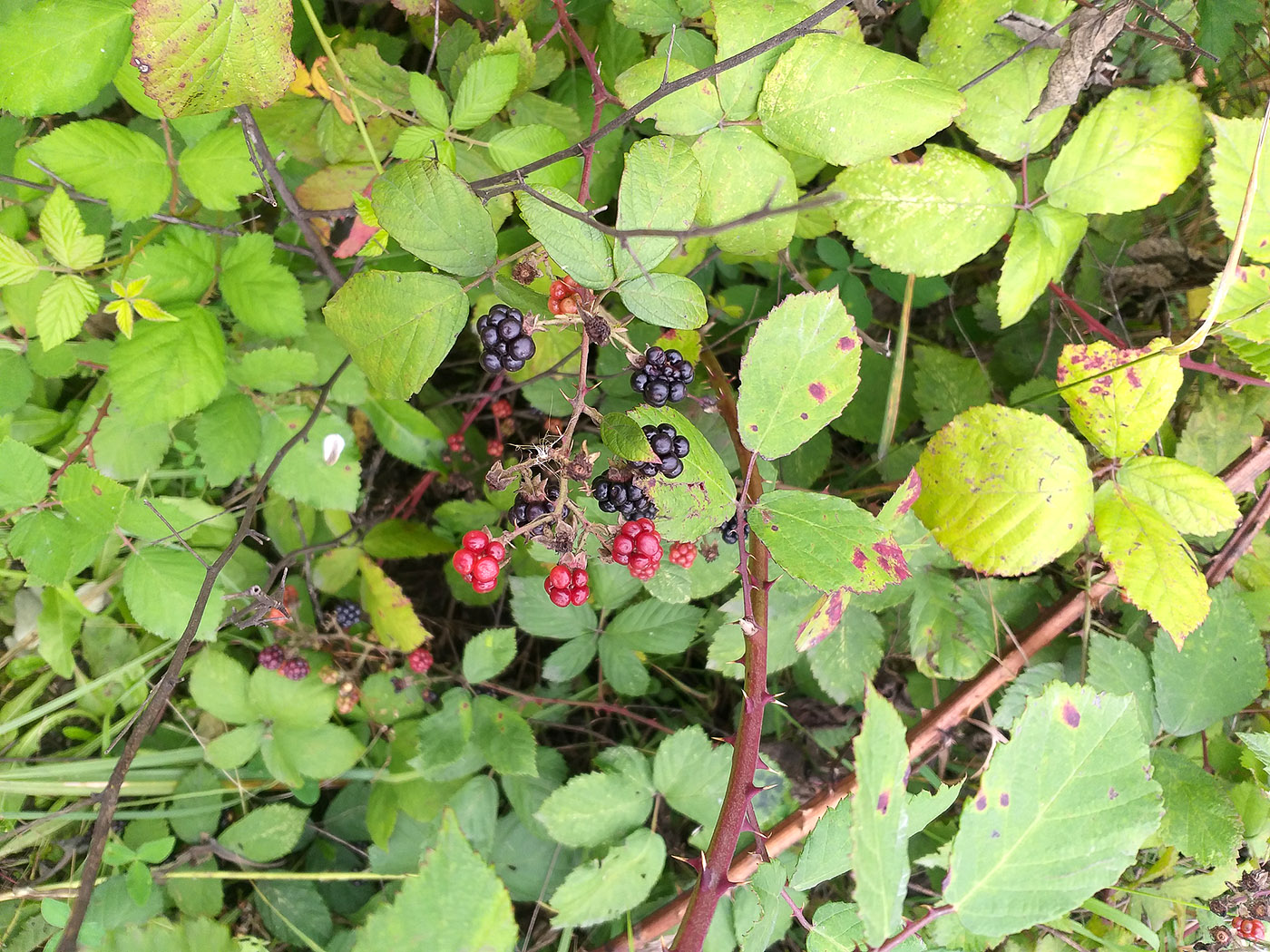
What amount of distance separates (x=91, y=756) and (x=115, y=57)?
2.12 meters

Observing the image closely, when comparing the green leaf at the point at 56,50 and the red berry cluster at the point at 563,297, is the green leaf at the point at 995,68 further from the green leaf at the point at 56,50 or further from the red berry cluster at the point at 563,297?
the green leaf at the point at 56,50

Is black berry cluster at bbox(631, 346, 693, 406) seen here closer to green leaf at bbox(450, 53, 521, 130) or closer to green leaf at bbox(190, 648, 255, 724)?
green leaf at bbox(450, 53, 521, 130)

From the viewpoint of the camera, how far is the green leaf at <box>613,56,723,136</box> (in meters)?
1.65

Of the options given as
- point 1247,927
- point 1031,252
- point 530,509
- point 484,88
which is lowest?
point 1247,927

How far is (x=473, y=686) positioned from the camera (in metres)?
2.56

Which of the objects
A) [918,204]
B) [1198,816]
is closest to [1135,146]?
[918,204]

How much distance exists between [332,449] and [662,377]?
1.24m

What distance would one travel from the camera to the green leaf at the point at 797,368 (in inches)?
62.2

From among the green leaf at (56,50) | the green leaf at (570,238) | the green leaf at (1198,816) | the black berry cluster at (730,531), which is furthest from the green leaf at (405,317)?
the green leaf at (1198,816)

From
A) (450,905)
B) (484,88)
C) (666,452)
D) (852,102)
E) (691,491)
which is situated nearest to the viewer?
(450,905)

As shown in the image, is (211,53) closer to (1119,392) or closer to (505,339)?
(505,339)

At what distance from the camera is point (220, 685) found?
7.78 ft

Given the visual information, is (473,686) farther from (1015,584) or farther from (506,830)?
(1015,584)

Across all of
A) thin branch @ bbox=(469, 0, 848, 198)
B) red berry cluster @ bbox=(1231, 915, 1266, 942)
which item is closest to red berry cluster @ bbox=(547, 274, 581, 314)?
thin branch @ bbox=(469, 0, 848, 198)
